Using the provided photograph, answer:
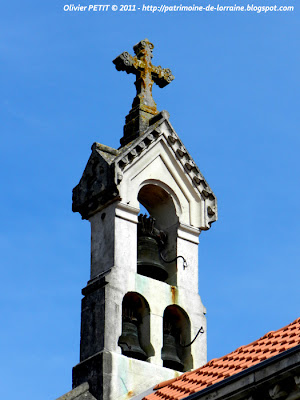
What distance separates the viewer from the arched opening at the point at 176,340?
67.8 ft

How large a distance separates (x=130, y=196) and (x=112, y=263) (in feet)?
4.17

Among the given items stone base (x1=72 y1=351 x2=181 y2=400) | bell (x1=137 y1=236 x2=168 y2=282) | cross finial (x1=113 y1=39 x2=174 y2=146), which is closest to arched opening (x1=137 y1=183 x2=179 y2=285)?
bell (x1=137 y1=236 x2=168 y2=282)

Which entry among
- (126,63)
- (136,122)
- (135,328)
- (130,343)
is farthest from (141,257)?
(126,63)

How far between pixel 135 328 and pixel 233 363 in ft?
12.5

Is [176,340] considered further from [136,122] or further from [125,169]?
[136,122]

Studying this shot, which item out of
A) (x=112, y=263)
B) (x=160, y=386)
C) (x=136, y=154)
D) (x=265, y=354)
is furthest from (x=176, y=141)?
(x=265, y=354)

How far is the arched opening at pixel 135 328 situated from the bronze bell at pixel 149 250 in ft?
2.61

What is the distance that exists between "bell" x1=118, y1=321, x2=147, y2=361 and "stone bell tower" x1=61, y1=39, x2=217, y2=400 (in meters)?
0.02

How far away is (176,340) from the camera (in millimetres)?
21016

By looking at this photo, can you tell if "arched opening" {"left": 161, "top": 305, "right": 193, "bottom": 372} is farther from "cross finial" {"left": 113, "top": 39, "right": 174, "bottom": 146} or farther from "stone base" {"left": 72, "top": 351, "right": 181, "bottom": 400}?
"cross finial" {"left": 113, "top": 39, "right": 174, "bottom": 146}

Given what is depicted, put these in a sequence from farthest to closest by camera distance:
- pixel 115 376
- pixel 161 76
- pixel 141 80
Answer: pixel 161 76 < pixel 141 80 < pixel 115 376

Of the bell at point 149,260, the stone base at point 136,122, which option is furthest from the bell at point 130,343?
the stone base at point 136,122

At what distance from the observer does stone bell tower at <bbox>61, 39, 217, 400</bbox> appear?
1972 cm

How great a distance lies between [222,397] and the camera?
48.5ft
